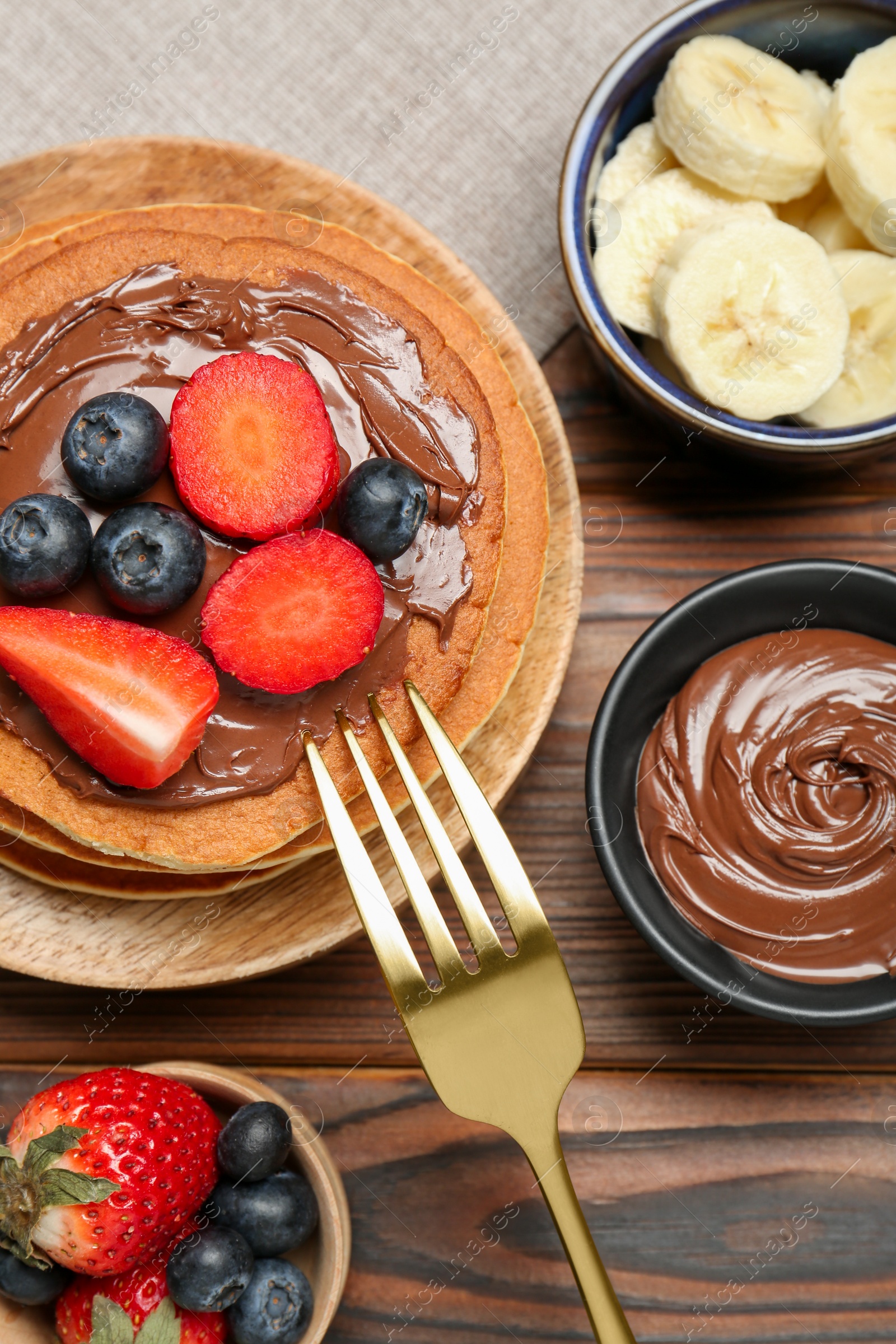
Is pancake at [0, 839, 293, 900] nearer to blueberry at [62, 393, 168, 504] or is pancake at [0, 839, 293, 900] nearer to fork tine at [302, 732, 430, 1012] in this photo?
fork tine at [302, 732, 430, 1012]

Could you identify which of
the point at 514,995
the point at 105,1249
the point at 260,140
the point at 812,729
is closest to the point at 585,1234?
the point at 514,995

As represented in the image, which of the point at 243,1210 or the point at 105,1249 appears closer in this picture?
the point at 105,1249

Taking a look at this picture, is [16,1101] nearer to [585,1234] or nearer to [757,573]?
[585,1234]

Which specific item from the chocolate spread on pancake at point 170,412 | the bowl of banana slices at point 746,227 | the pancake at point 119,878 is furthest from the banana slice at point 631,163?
the pancake at point 119,878

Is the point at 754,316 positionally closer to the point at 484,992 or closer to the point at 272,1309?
the point at 484,992

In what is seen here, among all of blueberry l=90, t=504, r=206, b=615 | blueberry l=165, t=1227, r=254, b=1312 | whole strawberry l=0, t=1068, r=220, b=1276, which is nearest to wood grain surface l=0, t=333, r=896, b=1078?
whole strawberry l=0, t=1068, r=220, b=1276

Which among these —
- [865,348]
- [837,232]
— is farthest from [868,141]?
[865,348]
